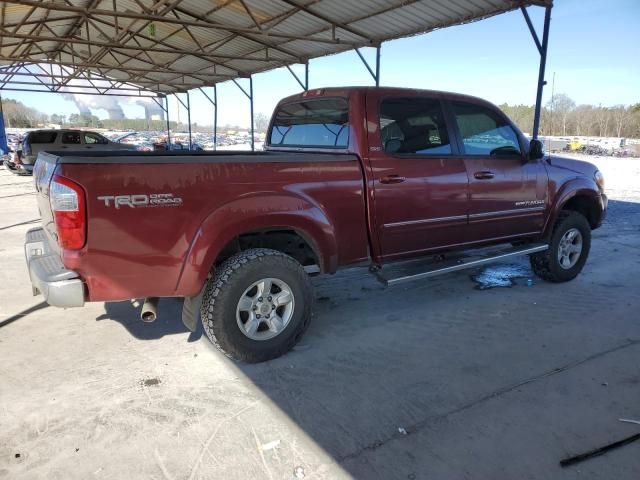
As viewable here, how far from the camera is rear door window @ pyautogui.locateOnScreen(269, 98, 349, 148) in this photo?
12.4 ft

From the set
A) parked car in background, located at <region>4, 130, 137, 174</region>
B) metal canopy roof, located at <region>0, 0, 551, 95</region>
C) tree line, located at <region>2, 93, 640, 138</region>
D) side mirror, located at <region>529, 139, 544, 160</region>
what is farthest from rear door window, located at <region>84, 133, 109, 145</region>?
tree line, located at <region>2, 93, 640, 138</region>

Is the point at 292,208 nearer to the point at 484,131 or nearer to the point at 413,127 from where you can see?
the point at 413,127

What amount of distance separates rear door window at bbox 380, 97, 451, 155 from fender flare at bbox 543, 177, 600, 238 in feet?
5.53

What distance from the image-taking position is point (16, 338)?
3.59 m

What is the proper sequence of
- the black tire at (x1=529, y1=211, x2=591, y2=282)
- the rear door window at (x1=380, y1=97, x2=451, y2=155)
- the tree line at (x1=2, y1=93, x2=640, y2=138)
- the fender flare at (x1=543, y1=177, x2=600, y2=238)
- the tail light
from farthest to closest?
1. the tree line at (x1=2, y1=93, x2=640, y2=138)
2. the black tire at (x1=529, y1=211, x2=591, y2=282)
3. the fender flare at (x1=543, y1=177, x2=600, y2=238)
4. the rear door window at (x1=380, y1=97, x2=451, y2=155)
5. the tail light

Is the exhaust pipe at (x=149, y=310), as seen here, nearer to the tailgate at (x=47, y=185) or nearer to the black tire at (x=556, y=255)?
the tailgate at (x=47, y=185)

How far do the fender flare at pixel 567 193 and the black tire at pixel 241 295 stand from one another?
122 inches

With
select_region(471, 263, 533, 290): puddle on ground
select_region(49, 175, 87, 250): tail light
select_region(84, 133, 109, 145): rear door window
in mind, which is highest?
select_region(84, 133, 109, 145): rear door window

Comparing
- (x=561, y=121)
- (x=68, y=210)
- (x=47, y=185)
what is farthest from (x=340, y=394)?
(x=561, y=121)

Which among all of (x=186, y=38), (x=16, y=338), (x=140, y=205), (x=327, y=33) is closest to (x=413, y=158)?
(x=140, y=205)

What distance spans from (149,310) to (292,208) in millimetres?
1185

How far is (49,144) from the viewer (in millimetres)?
16141

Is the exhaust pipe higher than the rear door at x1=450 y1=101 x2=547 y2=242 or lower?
lower

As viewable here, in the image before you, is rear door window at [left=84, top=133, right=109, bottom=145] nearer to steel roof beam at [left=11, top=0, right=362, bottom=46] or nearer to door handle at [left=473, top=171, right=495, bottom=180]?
steel roof beam at [left=11, top=0, right=362, bottom=46]
